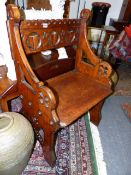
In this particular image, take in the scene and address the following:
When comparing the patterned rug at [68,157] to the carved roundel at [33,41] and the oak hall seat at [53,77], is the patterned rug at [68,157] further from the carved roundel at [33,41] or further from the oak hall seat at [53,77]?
the carved roundel at [33,41]

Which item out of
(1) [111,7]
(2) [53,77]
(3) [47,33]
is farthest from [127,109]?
(1) [111,7]

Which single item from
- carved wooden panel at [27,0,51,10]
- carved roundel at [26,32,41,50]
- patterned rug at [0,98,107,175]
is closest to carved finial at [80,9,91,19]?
carved roundel at [26,32,41,50]

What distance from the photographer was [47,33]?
3.47 ft

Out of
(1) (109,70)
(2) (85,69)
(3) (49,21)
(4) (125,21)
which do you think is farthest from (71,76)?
(4) (125,21)

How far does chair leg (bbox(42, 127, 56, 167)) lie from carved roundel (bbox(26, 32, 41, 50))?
0.53m

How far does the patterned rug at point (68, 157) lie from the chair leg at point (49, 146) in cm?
7

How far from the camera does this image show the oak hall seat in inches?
34.5

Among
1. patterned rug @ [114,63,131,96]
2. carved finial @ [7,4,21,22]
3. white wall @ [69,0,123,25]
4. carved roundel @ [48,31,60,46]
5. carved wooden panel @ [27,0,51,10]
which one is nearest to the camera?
carved finial @ [7,4,21,22]

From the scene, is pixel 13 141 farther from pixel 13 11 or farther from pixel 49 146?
pixel 13 11

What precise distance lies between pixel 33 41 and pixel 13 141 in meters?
0.59

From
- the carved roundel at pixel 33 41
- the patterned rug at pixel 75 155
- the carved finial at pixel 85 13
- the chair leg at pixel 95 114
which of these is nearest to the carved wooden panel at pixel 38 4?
the carved finial at pixel 85 13

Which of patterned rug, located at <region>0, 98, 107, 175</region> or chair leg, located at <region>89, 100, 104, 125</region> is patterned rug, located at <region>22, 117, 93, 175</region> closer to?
patterned rug, located at <region>0, 98, 107, 175</region>

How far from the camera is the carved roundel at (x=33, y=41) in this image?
0.99 metres

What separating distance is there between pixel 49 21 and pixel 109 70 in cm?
55
